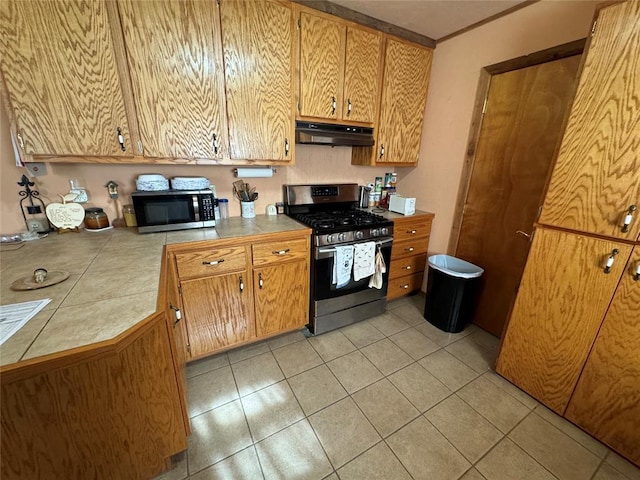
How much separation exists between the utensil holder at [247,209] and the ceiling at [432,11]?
168 cm

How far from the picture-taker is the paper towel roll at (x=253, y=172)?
2.15m

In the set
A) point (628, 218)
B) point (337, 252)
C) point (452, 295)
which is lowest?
point (452, 295)

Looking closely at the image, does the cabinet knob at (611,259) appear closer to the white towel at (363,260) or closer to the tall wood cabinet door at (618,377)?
the tall wood cabinet door at (618,377)

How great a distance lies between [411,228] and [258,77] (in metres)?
1.85

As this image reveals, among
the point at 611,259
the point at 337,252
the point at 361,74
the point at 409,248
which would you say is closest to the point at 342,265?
the point at 337,252

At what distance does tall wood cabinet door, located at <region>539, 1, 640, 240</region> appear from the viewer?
115 cm

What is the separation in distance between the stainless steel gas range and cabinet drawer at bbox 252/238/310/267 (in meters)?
0.09

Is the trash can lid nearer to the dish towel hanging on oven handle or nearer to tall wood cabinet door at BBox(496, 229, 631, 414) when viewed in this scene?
the dish towel hanging on oven handle

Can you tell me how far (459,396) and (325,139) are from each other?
2127 mm

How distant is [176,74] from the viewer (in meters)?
1.58

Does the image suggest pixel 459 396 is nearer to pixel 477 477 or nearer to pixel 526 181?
pixel 477 477

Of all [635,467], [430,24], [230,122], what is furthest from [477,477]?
[430,24]

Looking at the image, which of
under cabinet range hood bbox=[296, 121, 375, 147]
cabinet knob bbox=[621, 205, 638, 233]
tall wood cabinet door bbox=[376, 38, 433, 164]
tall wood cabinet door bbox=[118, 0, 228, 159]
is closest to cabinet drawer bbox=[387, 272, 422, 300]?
tall wood cabinet door bbox=[376, 38, 433, 164]

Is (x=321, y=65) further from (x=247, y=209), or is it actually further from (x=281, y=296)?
(x=281, y=296)
